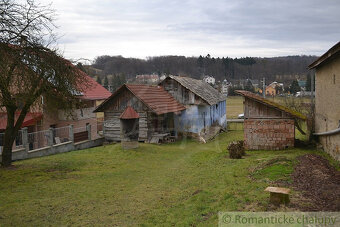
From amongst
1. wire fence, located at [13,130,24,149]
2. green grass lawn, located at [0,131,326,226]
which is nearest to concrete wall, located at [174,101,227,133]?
green grass lawn, located at [0,131,326,226]

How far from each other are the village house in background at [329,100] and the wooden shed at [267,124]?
1217 mm

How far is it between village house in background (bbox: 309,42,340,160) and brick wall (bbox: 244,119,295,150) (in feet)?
4.63

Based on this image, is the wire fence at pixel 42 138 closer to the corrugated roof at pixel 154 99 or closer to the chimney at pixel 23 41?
the corrugated roof at pixel 154 99

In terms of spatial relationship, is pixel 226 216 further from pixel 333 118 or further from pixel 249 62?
pixel 249 62

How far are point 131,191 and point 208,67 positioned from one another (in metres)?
84.7

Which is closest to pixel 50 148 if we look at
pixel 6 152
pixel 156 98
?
pixel 6 152

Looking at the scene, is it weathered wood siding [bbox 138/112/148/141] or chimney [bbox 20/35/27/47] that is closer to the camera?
chimney [bbox 20/35/27/47]

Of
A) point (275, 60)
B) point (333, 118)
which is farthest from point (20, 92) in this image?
point (275, 60)

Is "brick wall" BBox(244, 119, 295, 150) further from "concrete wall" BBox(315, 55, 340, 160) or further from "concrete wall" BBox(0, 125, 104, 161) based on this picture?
"concrete wall" BBox(0, 125, 104, 161)

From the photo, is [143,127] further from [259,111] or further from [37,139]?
[259,111]

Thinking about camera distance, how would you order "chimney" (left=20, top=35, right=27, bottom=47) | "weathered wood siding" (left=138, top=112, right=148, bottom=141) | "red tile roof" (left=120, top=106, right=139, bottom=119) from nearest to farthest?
"chimney" (left=20, top=35, right=27, bottom=47), "red tile roof" (left=120, top=106, right=139, bottom=119), "weathered wood siding" (left=138, top=112, right=148, bottom=141)

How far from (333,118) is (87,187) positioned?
9.72 metres

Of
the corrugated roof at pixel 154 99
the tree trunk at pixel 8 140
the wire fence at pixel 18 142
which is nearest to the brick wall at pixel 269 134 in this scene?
the corrugated roof at pixel 154 99

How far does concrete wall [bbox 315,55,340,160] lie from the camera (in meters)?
11.0
